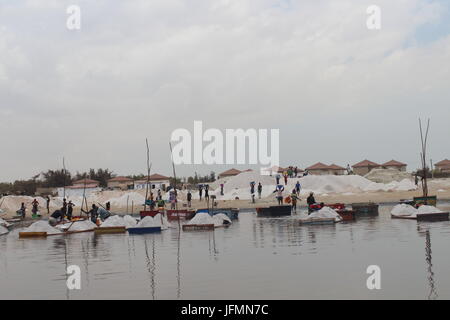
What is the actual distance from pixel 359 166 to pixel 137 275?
3884 inches

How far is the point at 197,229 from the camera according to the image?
34875mm

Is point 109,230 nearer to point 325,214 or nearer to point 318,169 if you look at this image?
point 325,214

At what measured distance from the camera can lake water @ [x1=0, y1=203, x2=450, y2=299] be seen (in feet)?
47.9

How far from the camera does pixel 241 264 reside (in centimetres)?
1948

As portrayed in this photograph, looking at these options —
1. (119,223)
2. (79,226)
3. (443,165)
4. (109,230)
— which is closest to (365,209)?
(119,223)

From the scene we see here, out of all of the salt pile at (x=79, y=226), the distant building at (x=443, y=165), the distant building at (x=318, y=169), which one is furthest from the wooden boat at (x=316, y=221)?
the distant building at (x=443, y=165)

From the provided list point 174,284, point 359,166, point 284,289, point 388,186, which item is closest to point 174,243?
point 174,284

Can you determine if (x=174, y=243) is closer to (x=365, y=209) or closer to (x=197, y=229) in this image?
(x=197, y=229)

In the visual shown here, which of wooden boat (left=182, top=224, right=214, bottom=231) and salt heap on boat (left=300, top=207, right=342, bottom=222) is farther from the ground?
salt heap on boat (left=300, top=207, right=342, bottom=222)

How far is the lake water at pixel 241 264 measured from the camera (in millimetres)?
14602

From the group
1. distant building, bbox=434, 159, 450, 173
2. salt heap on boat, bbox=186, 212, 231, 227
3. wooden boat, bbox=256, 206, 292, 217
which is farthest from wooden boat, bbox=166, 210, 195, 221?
distant building, bbox=434, 159, 450, 173

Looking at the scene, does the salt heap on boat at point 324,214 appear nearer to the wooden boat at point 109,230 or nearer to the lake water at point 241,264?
the lake water at point 241,264

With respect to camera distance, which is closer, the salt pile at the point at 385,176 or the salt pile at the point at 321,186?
the salt pile at the point at 321,186

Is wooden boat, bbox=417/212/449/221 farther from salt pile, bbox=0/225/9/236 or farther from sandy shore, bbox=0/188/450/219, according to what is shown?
salt pile, bbox=0/225/9/236
